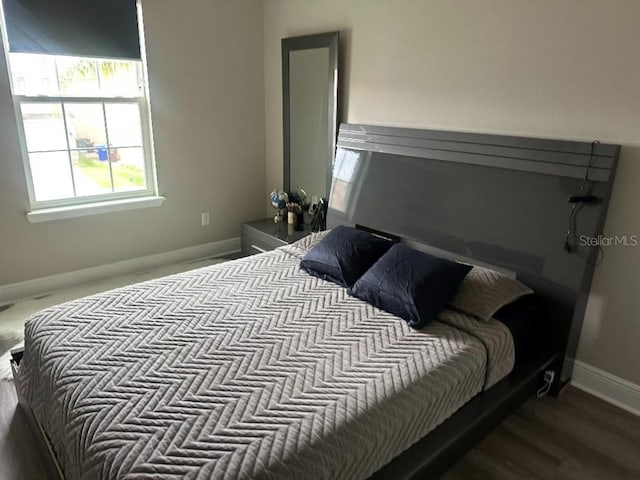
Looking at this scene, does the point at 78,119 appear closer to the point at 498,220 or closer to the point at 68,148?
the point at 68,148

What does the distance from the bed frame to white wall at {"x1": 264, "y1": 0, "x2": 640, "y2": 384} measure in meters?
0.11

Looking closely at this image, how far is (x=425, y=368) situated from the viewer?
1.79 m

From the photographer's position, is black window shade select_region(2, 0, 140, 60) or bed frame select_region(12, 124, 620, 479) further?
black window shade select_region(2, 0, 140, 60)

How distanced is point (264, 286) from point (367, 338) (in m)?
0.72

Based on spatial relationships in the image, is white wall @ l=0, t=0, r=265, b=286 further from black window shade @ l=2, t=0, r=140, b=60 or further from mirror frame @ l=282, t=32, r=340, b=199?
mirror frame @ l=282, t=32, r=340, b=199

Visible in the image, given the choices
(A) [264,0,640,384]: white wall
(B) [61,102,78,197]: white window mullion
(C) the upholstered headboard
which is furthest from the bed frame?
(B) [61,102,78,197]: white window mullion

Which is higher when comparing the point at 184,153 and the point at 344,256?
the point at 184,153

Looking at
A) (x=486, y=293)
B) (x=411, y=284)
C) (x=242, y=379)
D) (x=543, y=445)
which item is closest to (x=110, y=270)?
(x=242, y=379)

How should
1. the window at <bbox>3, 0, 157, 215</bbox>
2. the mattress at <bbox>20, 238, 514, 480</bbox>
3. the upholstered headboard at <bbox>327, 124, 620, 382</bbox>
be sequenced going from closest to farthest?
1. the mattress at <bbox>20, 238, 514, 480</bbox>
2. the upholstered headboard at <bbox>327, 124, 620, 382</bbox>
3. the window at <bbox>3, 0, 157, 215</bbox>

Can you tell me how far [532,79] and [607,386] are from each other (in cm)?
161

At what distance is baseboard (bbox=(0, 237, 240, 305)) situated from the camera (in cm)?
327

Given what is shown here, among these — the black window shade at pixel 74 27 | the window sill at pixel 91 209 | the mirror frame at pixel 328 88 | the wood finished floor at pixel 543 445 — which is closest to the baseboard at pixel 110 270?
the window sill at pixel 91 209

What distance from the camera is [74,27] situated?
309 cm

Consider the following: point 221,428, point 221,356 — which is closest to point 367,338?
point 221,356
